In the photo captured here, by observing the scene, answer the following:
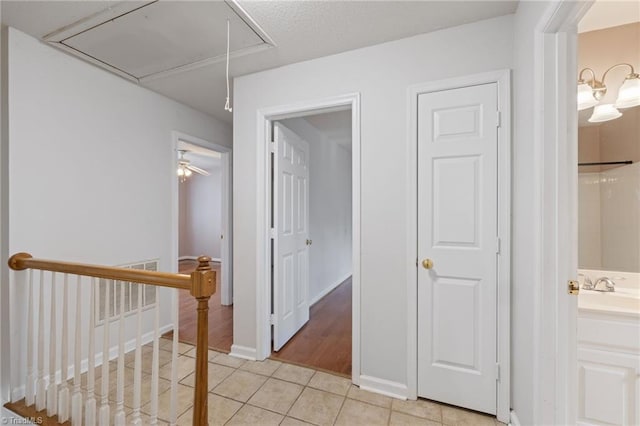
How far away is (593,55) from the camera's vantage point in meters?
1.70

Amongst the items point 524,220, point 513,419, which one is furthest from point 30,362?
point 524,220

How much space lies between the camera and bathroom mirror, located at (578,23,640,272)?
158cm

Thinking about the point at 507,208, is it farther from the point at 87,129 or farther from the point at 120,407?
the point at 87,129

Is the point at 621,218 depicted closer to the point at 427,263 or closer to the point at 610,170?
the point at 610,170

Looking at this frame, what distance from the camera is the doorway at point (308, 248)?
243cm

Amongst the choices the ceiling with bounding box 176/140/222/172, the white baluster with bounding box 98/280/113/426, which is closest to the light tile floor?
the white baluster with bounding box 98/280/113/426

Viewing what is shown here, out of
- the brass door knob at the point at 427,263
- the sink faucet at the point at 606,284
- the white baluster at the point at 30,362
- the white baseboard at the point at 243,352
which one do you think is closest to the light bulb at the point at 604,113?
the sink faucet at the point at 606,284

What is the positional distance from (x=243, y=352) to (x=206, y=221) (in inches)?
212

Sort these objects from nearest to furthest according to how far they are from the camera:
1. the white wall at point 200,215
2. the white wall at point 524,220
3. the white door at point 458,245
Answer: the white wall at point 524,220 < the white door at point 458,245 < the white wall at point 200,215

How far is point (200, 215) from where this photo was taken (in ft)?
23.6

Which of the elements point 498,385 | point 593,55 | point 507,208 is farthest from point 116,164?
point 593,55

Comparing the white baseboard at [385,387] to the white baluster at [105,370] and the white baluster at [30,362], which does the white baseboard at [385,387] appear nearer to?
the white baluster at [105,370]

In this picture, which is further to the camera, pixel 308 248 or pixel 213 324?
pixel 308 248

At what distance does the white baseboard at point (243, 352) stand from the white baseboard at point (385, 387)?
36.9 inches
